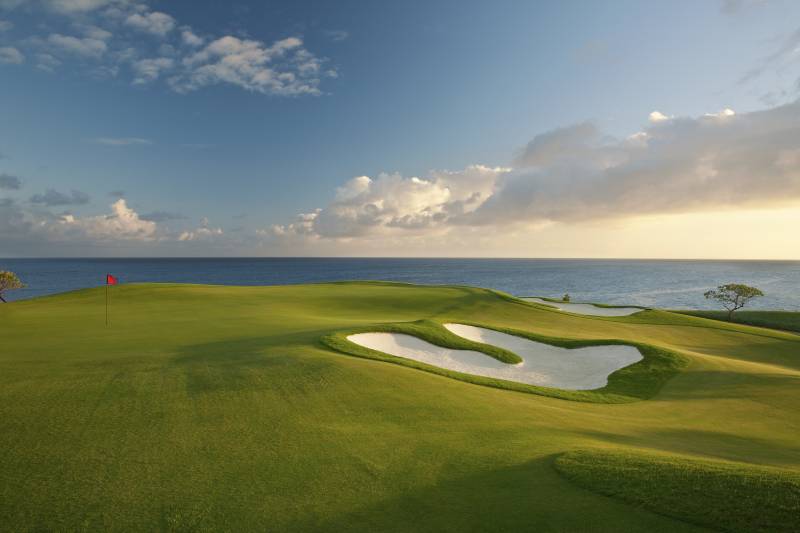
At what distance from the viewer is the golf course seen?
611 centimetres

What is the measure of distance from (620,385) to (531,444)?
11838mm

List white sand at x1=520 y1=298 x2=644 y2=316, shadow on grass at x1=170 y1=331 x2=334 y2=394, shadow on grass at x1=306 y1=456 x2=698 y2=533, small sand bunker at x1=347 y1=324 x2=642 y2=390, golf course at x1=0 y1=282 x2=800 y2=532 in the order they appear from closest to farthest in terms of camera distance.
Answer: shadow on grass at x1=306 y1=456 x2=698 y2=533 → golf course at x1=0 y1=282 x2=800 y2=532 → shadow on grass at x1=170 y1=331 x2=334 y2=394 → small sand bunker at x1=347 y1=324 x2=642 y2=390 → white sand at x1=520 y1=298 x2=644 y2=316

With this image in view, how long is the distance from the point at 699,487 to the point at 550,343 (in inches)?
695

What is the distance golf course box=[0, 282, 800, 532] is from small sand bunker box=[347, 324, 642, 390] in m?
0.56

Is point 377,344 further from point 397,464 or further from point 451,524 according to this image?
point 451,524

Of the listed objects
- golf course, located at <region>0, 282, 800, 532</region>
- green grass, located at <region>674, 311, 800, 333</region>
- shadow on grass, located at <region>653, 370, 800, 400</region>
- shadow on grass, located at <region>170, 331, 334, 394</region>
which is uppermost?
shadow on grass, located at <region>170, 331, 334, 394</region>

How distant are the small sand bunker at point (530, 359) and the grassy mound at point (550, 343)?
0.38 meters

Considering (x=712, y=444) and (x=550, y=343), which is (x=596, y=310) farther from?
Answer: (x=712, y=444)

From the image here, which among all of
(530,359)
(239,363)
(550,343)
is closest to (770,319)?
(550,343)

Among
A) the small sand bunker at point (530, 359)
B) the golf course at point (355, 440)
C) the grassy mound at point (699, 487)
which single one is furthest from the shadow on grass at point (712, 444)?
the small sand bunker at point (530, 359)

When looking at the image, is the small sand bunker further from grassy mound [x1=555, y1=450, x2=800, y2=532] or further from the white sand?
the white sand

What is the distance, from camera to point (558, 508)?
20.5 ft

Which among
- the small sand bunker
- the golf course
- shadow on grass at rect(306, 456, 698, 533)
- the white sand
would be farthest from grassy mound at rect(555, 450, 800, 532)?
the white sand

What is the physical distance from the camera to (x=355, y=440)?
8.73m
